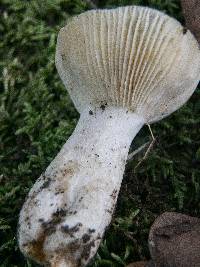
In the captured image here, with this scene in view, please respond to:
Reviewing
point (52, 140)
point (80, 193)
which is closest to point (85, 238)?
point (80, 193)

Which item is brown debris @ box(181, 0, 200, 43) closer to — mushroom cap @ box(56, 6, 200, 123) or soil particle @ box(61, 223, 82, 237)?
mushroom cap @ box(56, 6, 200, 123)

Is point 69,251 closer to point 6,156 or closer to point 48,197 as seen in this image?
point 48,197

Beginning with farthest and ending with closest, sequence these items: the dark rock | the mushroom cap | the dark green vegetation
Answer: the dark green vegetation
the mushroom cap
the dark rock

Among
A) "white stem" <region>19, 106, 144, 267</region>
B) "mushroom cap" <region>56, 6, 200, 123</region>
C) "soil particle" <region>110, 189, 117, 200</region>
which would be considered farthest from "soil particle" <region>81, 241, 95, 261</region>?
"mushroom cap" <region>56, 6, 200, 123</region>

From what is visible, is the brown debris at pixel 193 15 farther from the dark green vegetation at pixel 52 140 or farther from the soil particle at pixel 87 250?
the soil particle at pixel 87 250

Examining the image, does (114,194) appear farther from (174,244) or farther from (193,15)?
(193,15)

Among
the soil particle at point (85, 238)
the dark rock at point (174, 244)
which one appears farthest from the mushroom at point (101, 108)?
the dark rock at point (174, 244)
